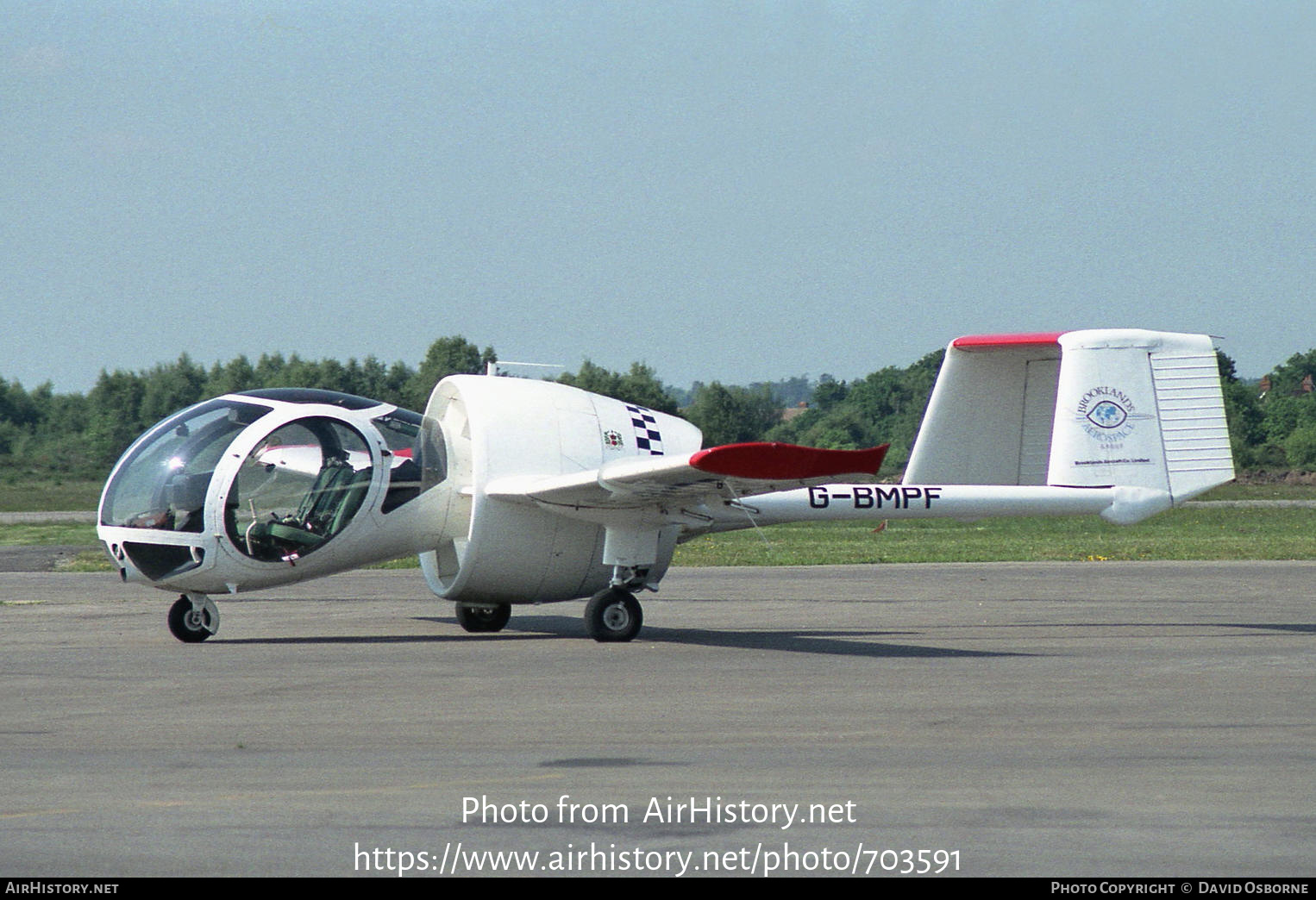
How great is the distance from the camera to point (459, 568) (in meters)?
14.4

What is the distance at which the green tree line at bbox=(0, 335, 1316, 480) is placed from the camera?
6241cm

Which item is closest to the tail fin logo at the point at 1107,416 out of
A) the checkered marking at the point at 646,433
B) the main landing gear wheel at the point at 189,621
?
the checkered marking at the point at 646,433

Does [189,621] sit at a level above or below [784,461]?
below

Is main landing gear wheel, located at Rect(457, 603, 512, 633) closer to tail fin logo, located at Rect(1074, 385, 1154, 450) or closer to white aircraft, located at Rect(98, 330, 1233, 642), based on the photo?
white aircraft, located at Rect(98, 330, 1233, 642)

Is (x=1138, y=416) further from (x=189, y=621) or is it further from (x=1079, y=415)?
(x=189, y=621)

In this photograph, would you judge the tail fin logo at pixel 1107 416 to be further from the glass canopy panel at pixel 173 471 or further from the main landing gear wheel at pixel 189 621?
the main landing gear wheel at pixel 189 621

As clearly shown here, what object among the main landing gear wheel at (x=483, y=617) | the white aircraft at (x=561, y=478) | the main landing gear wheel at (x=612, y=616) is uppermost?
the white aircraft at (x=561, y=478)

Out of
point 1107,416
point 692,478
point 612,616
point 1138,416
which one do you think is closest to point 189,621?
point 612,616

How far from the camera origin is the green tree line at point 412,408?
6241cm

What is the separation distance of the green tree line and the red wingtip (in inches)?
1708

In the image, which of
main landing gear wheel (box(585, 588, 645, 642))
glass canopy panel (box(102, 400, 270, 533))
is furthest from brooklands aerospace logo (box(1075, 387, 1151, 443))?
glass canopy panel (box(102, 400, 270, 533))

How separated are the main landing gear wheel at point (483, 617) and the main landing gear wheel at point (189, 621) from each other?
2.63 m

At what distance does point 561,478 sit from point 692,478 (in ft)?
5.06

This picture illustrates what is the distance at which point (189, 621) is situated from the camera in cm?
1424
